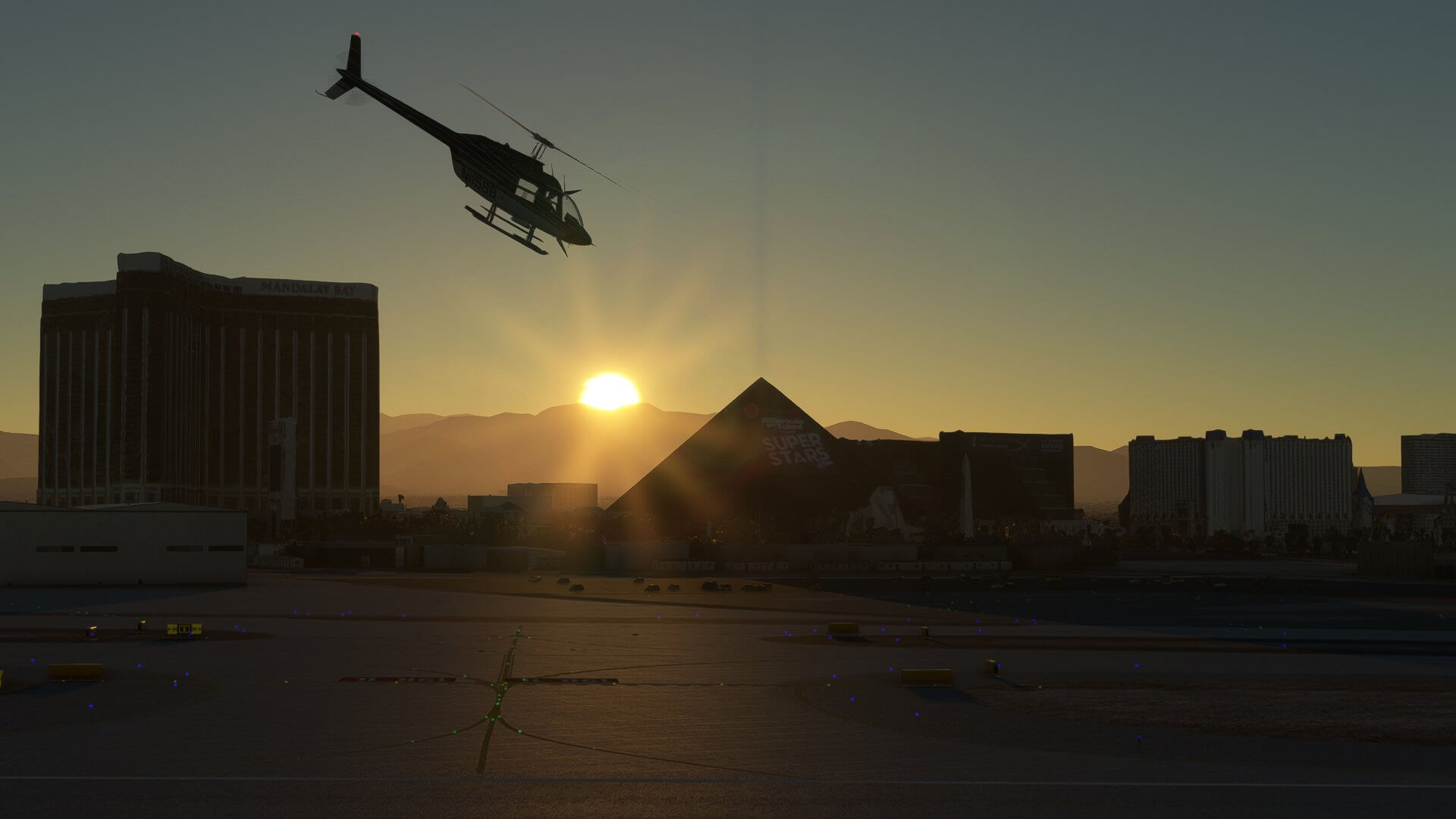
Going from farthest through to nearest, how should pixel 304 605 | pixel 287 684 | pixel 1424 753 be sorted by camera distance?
pixel 304 605 < pixel 287 684 < pixel 1424 753

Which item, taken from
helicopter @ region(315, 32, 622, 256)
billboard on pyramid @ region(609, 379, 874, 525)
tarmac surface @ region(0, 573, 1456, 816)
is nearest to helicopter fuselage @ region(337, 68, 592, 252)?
helicopter @ region(315, 32, 622, 256)

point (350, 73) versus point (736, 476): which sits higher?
point (350, 73)

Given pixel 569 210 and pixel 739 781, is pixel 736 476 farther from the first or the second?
pixel 739 781

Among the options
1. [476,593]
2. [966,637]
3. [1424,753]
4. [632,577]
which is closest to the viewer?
[1424,753]

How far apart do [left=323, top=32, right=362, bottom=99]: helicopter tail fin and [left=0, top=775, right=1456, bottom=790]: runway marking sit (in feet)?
175

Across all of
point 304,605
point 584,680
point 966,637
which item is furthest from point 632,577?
point 584,680

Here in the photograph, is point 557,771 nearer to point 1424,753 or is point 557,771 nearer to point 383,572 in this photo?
point 1424,753

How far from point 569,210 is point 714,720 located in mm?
48022

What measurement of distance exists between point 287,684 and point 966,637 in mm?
25740

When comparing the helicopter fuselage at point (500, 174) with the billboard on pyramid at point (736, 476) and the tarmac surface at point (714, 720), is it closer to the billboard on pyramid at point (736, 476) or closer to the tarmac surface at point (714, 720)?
the tarmac surface at point (714, 720)

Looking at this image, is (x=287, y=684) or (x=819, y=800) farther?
(x=287, y=684)

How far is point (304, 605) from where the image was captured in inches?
2525

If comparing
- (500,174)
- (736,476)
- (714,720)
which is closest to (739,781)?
(714,720)

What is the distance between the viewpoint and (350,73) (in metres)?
70.0
